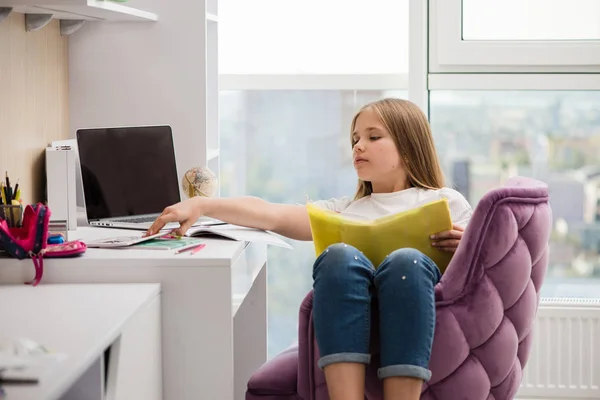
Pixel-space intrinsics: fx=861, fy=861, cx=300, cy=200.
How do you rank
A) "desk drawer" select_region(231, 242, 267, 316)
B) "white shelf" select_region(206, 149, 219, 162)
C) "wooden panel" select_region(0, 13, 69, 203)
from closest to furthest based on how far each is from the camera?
"desk drawer" select_region(231, 242, 267, 316) → "wooden panel" select_region(0, 13, 69, 203) → "white shelf" select_region(206, 149, 219, 162)

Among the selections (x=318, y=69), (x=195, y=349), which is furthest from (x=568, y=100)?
(x=195, y=349)

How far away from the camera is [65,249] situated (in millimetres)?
1650

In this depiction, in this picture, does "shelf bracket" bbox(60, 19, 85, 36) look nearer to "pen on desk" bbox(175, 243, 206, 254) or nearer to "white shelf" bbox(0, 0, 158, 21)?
"white shelf" bbox(0, 0, 158, 21)

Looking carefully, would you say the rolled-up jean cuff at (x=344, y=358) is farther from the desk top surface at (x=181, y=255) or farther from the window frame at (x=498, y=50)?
the window frame at (x=498, y=50)

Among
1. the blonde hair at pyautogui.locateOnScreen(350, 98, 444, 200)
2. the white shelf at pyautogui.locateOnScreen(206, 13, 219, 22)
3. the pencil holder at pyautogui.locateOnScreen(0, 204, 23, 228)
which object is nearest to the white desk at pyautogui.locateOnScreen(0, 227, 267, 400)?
the pencil holder at pyautogui.locateOnScreen(0, 204, 23, 228)

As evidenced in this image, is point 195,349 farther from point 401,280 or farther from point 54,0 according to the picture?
point 54,0

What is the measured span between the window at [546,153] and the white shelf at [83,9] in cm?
101

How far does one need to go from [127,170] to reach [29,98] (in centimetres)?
30

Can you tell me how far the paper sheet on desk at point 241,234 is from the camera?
1.92m

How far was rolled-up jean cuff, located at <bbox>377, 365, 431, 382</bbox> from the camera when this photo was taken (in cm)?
150

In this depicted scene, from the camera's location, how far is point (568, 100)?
9.04 ft

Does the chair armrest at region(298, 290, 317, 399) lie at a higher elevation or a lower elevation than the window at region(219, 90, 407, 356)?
lower

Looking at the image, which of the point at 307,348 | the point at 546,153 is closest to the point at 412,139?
the point at 307,348

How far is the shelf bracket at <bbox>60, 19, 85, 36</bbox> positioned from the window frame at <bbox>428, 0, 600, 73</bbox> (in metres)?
1.07
